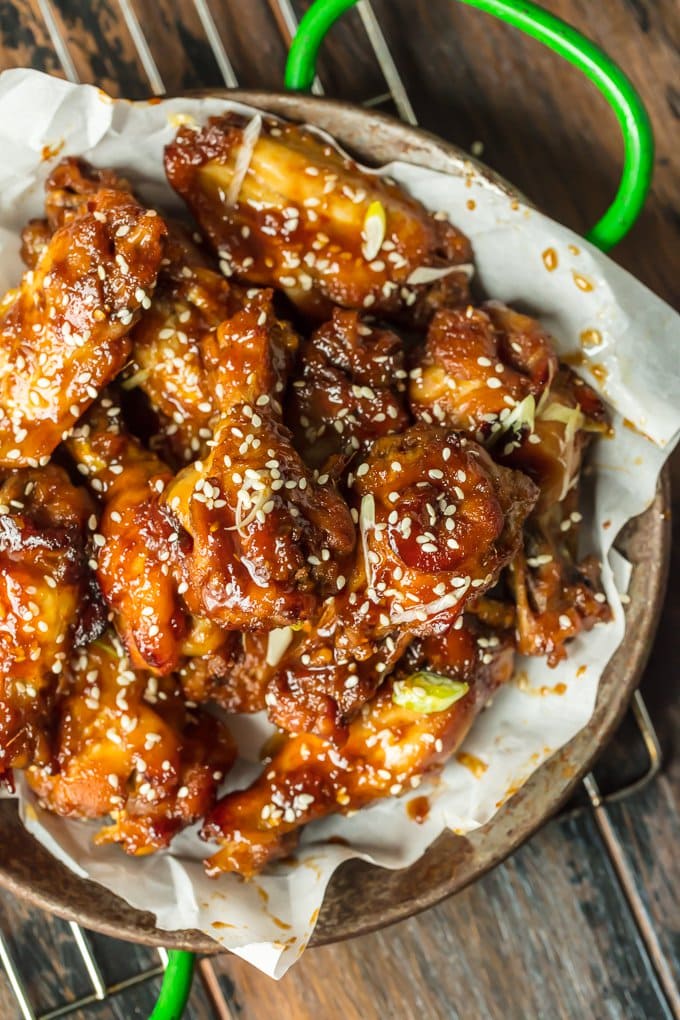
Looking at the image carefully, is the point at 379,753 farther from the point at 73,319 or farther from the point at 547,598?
the point at 73,319

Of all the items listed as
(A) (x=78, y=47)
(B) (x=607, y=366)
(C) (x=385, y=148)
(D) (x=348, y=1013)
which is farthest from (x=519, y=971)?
(A) (x=78, y=47)

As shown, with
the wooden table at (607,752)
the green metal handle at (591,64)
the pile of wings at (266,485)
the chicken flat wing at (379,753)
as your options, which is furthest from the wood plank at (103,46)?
the chicken flat wing at (379,753)

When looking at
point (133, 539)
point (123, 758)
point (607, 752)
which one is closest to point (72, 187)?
point (133, 539)

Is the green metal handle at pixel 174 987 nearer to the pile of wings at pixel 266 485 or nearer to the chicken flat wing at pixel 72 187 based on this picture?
the pile of wings at pixel 266 485

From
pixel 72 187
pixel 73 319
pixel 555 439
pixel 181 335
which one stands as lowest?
pixel 555 439

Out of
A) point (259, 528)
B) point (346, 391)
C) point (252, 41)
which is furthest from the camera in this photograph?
point (252, 41)

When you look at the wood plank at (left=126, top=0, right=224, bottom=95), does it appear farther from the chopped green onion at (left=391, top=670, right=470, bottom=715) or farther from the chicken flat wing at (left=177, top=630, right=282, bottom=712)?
the chopped green onion at (left=391, top=670, right=470, bottom=715)
